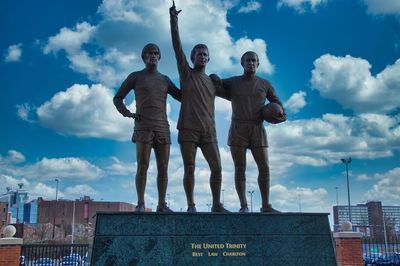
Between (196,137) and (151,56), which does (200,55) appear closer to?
(151,56)

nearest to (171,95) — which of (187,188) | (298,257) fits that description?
(187,188)

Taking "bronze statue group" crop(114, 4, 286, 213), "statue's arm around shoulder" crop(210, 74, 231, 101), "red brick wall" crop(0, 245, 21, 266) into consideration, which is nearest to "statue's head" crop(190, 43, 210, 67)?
"bronze statue group" crop(114, 4, 286, 213)

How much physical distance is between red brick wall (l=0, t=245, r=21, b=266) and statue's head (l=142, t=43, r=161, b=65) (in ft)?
24.5

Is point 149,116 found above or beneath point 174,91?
beneath

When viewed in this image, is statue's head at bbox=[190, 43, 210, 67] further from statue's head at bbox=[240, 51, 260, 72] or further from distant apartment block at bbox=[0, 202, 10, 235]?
distant apartment block at bbox=[0, 202, 10, 235]

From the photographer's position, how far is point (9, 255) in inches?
481

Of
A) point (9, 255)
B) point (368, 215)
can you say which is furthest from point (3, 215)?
point (368, 215)

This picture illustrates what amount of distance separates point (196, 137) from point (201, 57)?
1.32 m

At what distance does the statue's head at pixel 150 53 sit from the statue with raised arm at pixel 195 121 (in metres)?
0.37

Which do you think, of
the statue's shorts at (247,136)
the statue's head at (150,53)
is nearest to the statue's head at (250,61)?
the statue's shorts at (247,136)

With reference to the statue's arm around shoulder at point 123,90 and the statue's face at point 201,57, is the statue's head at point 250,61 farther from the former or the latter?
the statue's arm around shoulder at point 123,90

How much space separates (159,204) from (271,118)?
88.1 inches

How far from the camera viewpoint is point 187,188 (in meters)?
7.09

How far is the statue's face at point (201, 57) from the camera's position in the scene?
7488 millimetres
